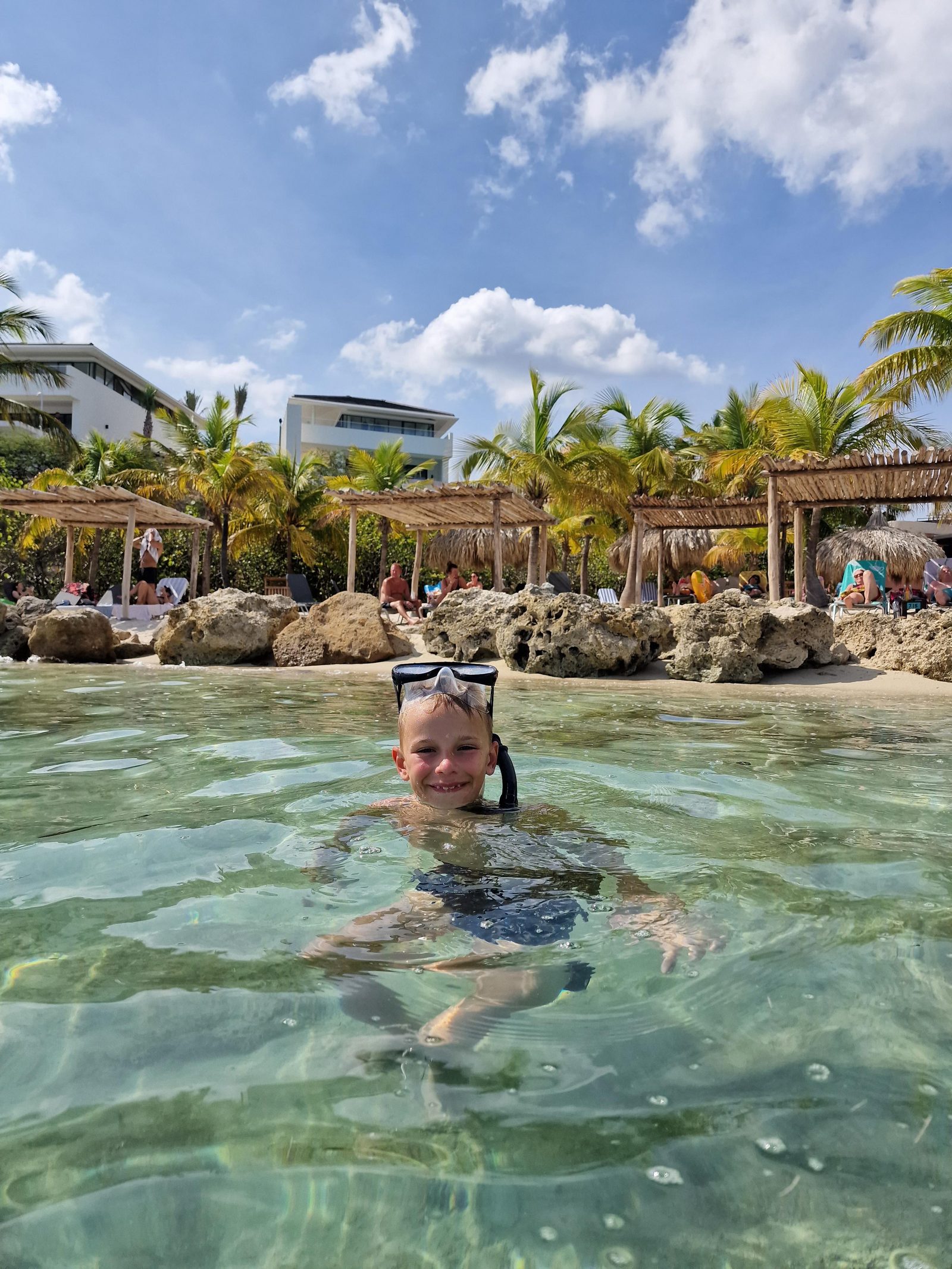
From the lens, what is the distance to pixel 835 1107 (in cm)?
140

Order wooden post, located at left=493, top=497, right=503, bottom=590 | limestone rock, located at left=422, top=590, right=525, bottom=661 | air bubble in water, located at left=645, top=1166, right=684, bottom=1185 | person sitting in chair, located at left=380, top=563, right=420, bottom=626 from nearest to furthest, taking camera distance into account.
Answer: air bubble in water, located at left=645, top=1166, right=684, bottom=1185 < limestone rock, located at left=422, top=590, right=525, bottom=661 < wooden post, located at left=493, top=497, right=503, bottom=590 < person sitting in chair, located at left=380, top=563, right=420, bottom=626

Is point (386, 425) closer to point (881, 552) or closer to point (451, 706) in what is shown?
point (881, 552)

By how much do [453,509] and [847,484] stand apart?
300 inches

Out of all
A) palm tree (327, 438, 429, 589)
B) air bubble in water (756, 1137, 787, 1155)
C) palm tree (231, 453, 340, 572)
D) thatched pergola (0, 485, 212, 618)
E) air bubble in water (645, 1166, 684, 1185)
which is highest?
palm tree (327, 438, 429, 589)

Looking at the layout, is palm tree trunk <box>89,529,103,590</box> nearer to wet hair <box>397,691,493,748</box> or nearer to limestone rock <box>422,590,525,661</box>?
limestone rock <box>422,590,525,661</box>

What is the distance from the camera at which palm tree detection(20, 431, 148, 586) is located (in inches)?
941

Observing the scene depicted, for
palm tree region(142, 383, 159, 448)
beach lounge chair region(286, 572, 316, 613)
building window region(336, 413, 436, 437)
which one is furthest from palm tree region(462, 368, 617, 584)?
building window region(336, 413, 436, 437)

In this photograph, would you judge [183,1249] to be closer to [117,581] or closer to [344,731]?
[344,731]

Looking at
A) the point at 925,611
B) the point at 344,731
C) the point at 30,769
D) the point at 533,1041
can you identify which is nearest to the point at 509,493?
the point at 925,611

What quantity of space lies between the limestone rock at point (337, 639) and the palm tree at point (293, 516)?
13675 mm

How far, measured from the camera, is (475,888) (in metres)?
→ 2.43

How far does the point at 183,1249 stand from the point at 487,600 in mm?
11647

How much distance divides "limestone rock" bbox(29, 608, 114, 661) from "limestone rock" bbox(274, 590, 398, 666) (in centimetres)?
279

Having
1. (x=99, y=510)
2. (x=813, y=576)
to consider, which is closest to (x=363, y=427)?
(x=99, y=510)
